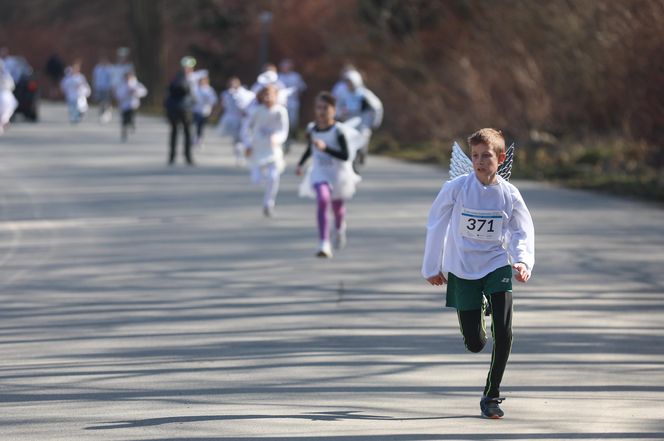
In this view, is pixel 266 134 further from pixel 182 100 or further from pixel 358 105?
pixel 358 105

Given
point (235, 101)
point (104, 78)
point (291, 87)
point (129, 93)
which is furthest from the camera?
point (104, 78)

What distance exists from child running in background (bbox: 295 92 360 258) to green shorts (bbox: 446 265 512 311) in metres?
6.92

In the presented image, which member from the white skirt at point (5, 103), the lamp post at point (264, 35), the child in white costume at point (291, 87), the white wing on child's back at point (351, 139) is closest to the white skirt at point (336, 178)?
the white wing on child's back at point (351, 139)

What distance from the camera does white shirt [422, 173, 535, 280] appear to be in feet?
26.2

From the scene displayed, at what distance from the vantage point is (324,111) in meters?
14.9

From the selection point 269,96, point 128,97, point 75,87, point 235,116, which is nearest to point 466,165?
point 269,96

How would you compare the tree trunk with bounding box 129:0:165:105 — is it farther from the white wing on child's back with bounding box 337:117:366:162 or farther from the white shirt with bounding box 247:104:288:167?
the white wing on child's back with bounding box 337:117:366:162

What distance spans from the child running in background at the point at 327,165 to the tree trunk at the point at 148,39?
4270 centimetres

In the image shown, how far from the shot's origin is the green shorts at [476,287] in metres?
7.93

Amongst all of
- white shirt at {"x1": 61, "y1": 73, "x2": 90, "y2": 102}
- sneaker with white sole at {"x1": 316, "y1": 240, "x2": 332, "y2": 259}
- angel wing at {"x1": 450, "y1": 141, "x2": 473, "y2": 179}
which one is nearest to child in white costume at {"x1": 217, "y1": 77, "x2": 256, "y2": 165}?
white shirt at {"x1": 61, "y1": 73, "x2": 90, "y2": 102}

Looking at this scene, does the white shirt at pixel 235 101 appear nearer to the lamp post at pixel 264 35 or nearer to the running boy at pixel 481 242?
the lamp post at pixel 264 35

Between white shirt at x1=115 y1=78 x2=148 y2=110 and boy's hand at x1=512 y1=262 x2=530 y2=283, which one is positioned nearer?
boy's hand at x1=512 y1=262 x2=530 y2=283

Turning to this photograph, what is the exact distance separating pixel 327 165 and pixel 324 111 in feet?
2.23

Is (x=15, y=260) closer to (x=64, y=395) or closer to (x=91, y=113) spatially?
(x=64, y=395)
